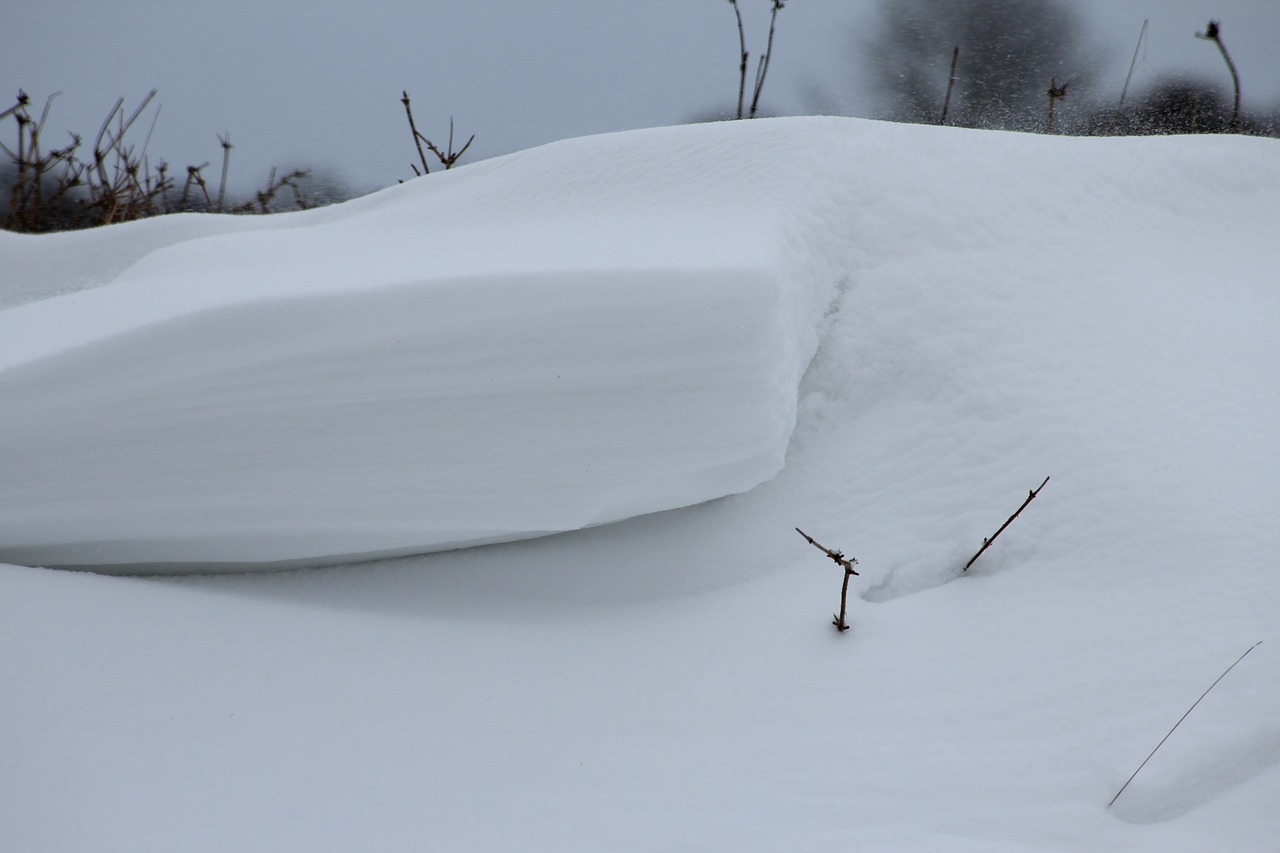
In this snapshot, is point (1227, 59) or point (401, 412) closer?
point (401, 412)

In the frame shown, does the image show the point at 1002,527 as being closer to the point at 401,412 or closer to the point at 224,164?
the point at 401,412

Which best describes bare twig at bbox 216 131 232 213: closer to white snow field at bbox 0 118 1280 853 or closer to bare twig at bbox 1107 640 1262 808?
white snow field at bbox 0 118 1280 853

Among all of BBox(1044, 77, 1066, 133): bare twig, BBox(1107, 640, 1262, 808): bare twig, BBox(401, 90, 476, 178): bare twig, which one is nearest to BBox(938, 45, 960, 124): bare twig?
BBox(1044, 77, 1066, 133): bare twig

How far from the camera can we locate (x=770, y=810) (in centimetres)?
99

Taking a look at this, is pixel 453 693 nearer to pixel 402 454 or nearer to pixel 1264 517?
pixel 402 454

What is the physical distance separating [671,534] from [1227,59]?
124 inches

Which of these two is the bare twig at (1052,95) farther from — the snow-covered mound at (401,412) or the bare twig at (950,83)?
the snow-covered mound at (401,412)

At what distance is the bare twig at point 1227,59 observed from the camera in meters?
2.62

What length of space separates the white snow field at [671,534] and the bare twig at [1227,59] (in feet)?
4.88

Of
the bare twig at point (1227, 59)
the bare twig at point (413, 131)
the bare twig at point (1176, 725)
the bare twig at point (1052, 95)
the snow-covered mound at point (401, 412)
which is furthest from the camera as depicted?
the bare twig at point (1052, 95)

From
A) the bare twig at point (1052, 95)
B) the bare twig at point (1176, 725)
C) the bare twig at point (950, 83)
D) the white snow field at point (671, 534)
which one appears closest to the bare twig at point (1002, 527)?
the white snow field at point (671, 534)

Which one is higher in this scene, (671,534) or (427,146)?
(427,146)

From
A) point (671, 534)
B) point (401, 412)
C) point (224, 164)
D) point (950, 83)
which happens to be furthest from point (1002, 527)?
point (224, 164)

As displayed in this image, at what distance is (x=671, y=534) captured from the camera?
4.54 feet
